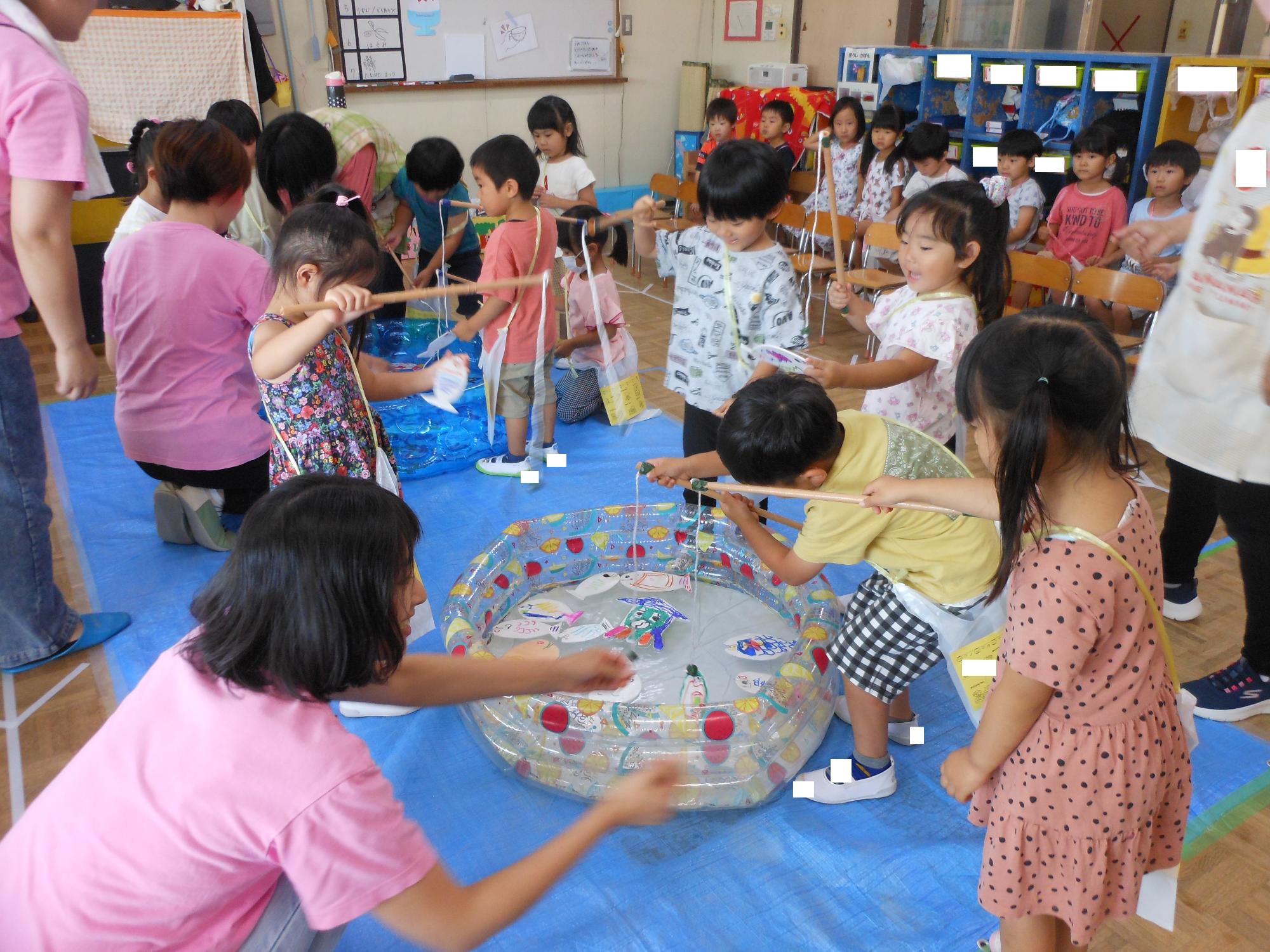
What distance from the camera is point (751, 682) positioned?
2.06m

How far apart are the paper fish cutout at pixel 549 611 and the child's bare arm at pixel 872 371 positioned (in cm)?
89

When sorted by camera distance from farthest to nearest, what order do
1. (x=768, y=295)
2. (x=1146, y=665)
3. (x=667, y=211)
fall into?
1. (x=667, y=211)
2. (x=768, y=295)
3. (x=1146, y=665)

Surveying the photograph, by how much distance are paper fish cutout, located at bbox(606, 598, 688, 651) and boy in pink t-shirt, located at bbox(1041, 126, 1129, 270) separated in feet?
9.90

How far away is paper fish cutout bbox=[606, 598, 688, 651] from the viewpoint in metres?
2.25

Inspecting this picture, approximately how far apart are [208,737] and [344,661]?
0.16m

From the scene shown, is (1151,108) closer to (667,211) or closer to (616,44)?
(667,211)

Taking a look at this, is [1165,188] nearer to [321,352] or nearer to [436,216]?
[436,216]

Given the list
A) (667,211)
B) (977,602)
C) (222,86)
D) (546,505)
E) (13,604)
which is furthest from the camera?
(667,211)

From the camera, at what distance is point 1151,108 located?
454 centimetres

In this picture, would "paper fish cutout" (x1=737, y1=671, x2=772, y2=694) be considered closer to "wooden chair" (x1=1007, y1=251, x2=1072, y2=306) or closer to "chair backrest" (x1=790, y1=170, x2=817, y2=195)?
"wooden chair" (x1=1007, y1=251, x2=1072, y2=306)

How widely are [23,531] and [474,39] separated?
5.64 meters

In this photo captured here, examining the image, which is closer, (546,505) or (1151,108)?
(546,505)

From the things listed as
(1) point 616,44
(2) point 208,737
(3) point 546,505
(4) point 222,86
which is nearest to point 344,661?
(2) point 208,737

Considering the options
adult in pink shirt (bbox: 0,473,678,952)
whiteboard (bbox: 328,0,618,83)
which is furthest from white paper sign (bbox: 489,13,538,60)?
adult in pink shirt (bbox: 0,473,678,952)
